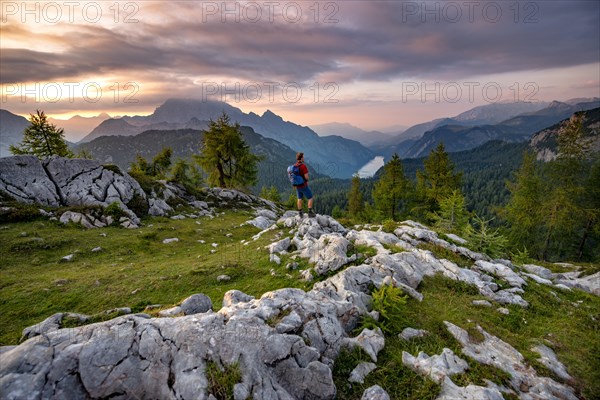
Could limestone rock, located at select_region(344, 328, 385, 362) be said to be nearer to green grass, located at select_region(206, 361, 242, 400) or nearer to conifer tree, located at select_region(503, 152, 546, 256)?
green grass, located at select_region(206, 361, 242, 400)

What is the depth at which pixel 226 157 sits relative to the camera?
51812 mm

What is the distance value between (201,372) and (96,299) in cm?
976

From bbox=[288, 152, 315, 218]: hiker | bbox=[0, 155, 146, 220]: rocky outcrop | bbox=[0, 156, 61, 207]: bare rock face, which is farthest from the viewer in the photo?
bbox=[0, 155, 146, 220]: rocky outcrop

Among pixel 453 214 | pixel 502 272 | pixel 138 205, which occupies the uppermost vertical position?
pixel 138 205

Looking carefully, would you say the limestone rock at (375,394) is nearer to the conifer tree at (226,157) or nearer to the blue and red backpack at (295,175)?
the blue and red backpack at (295,175)

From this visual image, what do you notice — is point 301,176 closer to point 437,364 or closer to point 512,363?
point 437,364

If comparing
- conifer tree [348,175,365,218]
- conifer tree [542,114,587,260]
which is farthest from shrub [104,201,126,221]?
conifer tree [542,114,587,260]

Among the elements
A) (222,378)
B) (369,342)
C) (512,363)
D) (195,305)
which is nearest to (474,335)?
(512,363)

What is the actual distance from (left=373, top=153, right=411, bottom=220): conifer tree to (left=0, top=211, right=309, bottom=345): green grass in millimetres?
32200

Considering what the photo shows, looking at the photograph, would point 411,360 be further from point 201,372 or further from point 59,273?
point 59,273

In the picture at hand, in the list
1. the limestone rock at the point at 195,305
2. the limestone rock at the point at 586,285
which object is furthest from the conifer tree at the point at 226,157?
the limestone rock at the point at 586,285

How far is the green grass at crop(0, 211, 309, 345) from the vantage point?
484 inches

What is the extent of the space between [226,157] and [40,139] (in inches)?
1147

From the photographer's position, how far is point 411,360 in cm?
778
